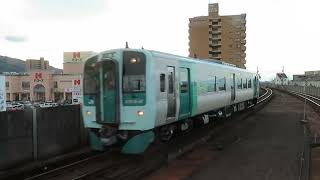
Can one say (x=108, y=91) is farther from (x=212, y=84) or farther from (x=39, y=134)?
(x=212, y=84)

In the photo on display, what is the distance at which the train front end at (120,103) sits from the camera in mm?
12359

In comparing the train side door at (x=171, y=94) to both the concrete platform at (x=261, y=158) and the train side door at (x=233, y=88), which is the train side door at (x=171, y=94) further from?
the train side door at (x=233, y=88)

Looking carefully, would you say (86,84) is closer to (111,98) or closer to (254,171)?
(111,98)

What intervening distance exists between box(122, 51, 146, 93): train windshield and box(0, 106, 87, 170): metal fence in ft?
8.80

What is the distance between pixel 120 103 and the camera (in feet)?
41.2

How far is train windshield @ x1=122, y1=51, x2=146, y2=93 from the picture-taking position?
489 inches

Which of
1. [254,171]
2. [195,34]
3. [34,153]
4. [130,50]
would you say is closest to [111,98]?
[130,50]

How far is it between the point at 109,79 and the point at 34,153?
285 cm

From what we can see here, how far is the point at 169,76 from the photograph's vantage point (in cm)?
1373

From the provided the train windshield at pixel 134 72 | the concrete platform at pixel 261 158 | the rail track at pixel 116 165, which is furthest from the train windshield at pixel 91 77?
the concrete platform at pixel 261 158

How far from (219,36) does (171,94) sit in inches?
4252

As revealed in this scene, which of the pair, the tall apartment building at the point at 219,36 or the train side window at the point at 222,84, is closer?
the train side window at the point at 222,84

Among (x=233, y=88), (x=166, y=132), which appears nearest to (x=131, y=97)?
(x=166, y=132)

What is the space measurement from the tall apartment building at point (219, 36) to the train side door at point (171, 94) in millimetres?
94806
